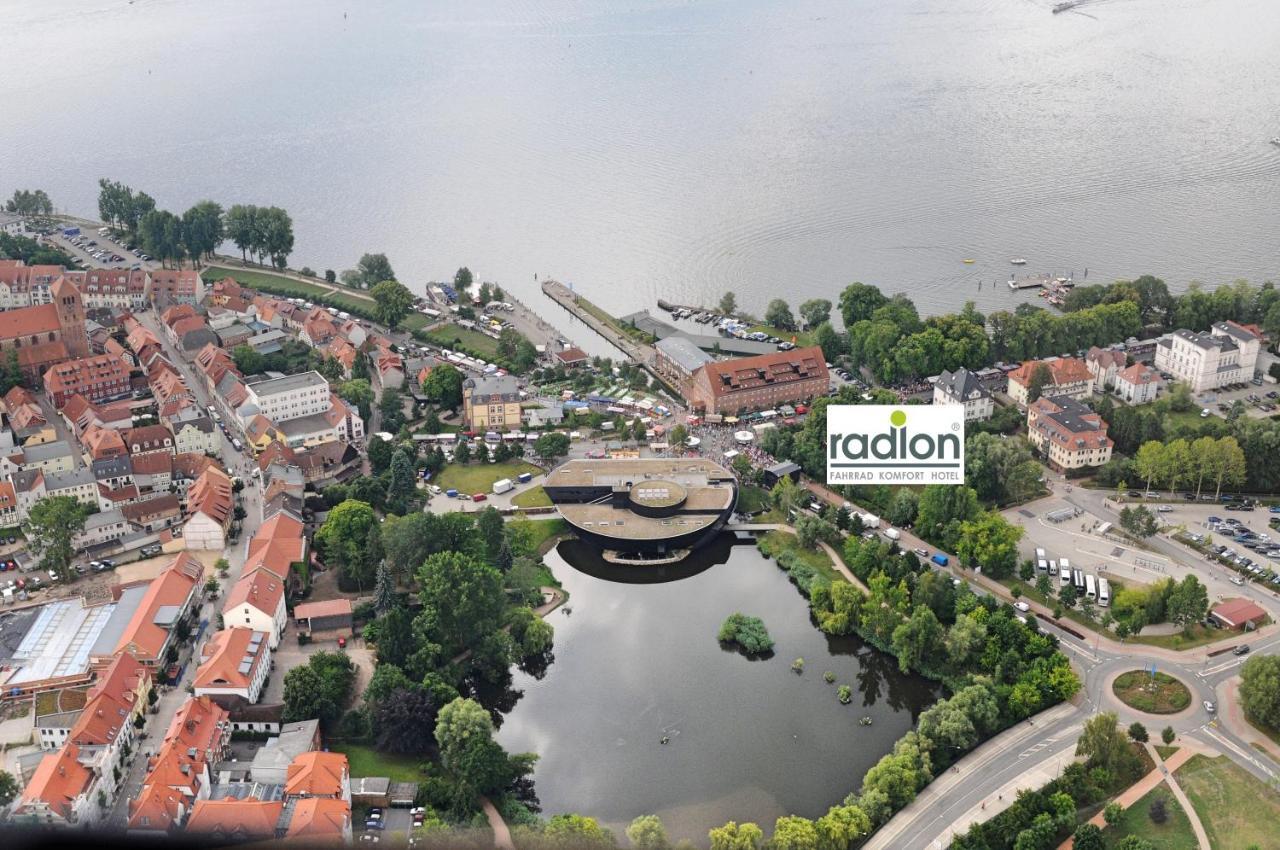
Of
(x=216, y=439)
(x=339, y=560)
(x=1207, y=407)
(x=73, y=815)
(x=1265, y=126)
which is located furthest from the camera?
(x=1265, y=126)

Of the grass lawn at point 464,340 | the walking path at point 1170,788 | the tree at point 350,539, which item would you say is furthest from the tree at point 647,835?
the grass lawn at point 464,340

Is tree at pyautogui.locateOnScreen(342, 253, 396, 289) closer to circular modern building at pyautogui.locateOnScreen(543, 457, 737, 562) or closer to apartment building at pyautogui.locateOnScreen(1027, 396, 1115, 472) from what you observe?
circular modern building at pyautogui.locateOnScreen(543, 457, 737, 562)

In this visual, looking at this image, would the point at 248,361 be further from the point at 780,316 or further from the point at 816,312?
the point at 816,312

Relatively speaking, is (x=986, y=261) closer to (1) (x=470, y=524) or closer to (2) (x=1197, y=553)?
(2) (x=1197, y=553)

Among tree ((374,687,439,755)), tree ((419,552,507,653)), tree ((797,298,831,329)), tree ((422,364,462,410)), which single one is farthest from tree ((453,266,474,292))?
tree ((374,687,439,755))

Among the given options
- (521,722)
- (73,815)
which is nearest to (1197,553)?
(521,722)

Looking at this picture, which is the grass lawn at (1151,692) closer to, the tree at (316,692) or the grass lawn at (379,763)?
the grass lawn at (379,763)
